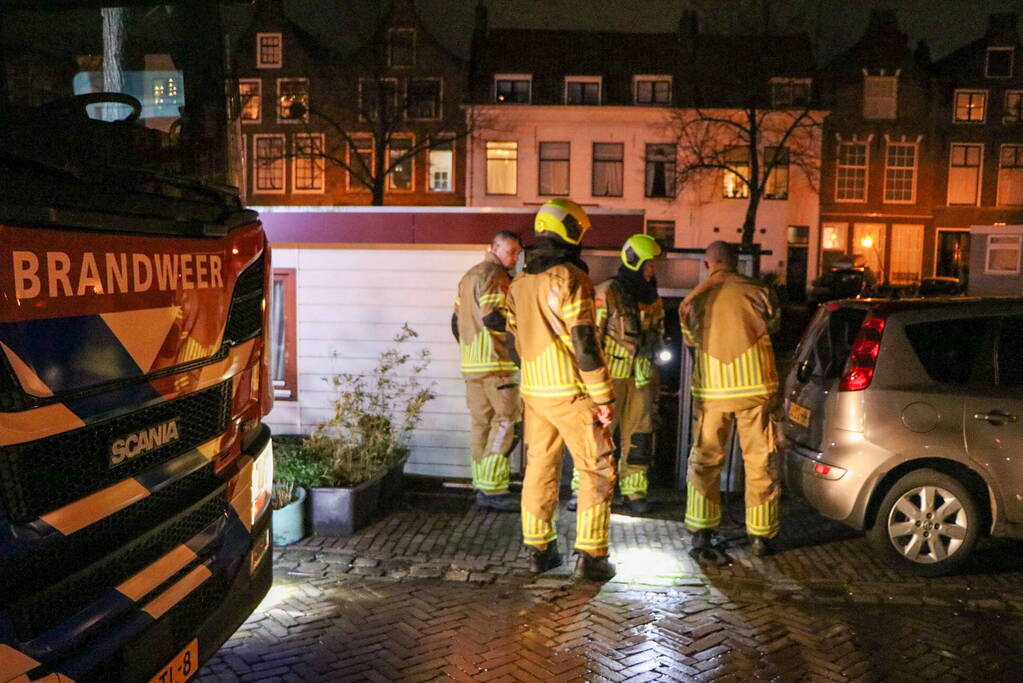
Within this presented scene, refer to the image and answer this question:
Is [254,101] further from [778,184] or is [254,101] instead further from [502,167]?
[778,184]

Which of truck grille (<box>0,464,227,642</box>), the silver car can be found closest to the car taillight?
the silver car

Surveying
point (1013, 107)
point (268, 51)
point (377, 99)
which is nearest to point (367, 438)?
point (377, 99)

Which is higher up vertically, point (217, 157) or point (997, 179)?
point (997, 179)

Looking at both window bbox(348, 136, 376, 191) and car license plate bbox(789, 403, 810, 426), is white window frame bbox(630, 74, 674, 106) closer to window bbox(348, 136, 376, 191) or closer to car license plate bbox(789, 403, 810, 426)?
window bbox(348, 136, 376, 191)

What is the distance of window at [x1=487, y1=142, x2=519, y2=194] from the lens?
3319 centimetres

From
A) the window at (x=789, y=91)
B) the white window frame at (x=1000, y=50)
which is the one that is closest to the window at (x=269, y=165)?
the window at (x=789, y=91)

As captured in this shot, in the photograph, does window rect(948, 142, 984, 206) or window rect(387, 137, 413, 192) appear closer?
window rect(387, 137, 413, 192)

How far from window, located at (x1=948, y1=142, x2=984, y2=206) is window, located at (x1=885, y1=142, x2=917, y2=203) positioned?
1599 mm

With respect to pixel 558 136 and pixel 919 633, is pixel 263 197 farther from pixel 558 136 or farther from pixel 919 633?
pixel 919 633

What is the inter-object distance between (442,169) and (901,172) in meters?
18.7

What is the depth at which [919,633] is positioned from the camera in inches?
187

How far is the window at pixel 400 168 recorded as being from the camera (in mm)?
33094

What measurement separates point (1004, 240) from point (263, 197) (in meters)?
25.9

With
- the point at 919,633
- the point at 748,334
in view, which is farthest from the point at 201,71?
A: the point at 919,633
